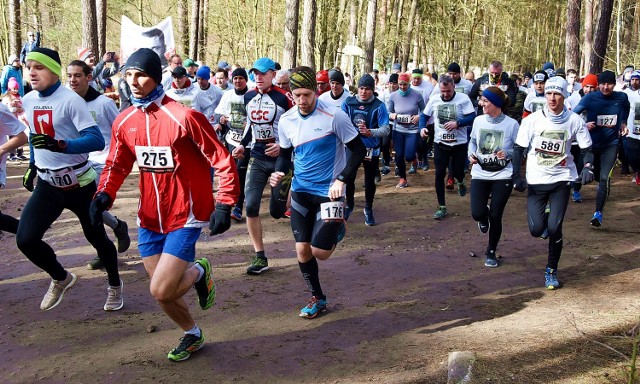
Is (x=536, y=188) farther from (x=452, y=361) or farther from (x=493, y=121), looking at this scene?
(x=452, y=361)

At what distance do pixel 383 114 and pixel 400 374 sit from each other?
5751 millimetres

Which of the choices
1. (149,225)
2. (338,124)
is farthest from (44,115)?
(338,124)

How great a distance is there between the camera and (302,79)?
5695mm

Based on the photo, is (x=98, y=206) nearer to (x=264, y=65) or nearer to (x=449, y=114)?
(x=264, y=65)

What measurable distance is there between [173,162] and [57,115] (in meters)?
1.81

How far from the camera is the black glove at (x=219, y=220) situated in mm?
4270

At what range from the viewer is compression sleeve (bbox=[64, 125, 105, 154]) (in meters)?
5.40

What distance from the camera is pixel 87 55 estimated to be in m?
10.3

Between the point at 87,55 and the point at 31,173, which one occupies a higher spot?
the point at 87,55

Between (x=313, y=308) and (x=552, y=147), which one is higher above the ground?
(x=552, y=147)

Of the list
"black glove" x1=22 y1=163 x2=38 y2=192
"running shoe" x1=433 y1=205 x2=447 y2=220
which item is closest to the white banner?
"running shoe" x1=433 y1=205 x2=447 y2=220

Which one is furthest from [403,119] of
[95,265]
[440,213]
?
[95,265]

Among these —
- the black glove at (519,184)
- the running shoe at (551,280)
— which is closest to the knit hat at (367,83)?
the black glove at (519,184)

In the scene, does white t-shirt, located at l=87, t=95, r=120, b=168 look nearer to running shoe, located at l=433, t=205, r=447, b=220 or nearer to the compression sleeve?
the compression sleeve
